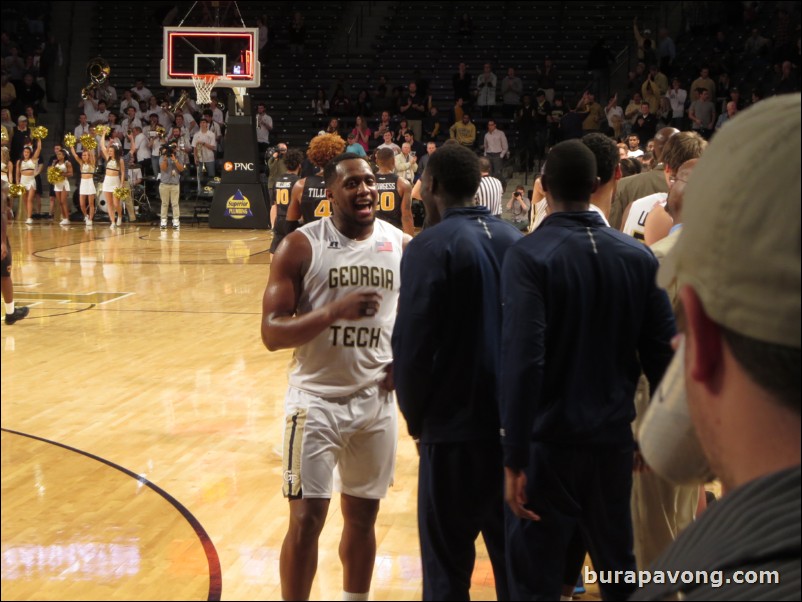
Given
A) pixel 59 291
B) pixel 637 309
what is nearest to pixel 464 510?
pixel 637 309

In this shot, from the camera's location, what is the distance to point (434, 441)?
3.02 metres

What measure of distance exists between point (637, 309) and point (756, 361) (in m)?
2.33

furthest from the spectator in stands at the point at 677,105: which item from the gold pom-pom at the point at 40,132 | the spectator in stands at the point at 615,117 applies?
the gold pom-pom at the point at 40,132

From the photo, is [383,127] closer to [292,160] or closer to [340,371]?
[292,160]

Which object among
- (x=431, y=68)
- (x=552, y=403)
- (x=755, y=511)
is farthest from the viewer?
(x=431, y=68)

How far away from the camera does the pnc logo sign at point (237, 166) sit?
1797 cm

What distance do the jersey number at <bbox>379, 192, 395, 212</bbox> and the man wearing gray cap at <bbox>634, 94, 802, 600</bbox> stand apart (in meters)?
8.14

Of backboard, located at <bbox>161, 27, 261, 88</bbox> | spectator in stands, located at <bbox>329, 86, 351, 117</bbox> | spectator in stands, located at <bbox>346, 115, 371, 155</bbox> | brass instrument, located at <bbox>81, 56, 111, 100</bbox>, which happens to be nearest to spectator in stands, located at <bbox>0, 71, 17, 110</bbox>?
brass instrument, located at <bbox>81, 56, 111, 100</bbox>

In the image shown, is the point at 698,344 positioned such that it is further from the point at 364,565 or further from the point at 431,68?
the point at 431,68

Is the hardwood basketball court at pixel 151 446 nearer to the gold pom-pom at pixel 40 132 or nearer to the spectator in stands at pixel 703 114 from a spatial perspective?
the gold pom-pom at pixel 40 132

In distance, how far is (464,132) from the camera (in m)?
19.4

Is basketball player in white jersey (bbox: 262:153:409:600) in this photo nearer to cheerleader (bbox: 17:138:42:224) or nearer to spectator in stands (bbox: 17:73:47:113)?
cheerleader (bbox: 17:138:42:224)

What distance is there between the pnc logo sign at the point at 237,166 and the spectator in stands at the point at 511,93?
19.6 feet

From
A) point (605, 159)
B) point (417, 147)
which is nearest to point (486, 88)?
point (417, 147)
